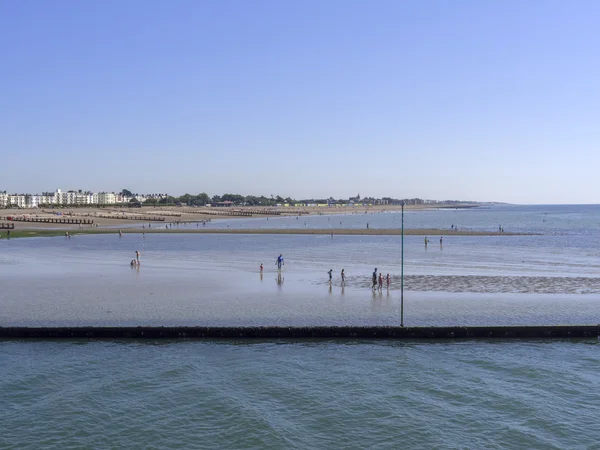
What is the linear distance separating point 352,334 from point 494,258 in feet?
120

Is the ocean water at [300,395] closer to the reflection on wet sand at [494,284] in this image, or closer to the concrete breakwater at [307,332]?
the concrete breakwater at [307,332]

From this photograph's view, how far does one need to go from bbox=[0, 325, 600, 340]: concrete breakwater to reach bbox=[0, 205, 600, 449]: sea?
0.56 meters

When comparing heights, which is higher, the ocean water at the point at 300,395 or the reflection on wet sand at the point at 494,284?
the reflection on wet sand at the point at 494,284

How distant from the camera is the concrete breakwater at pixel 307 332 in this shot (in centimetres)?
2459

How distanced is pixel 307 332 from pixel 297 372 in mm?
4119

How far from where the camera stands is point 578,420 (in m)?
17.0

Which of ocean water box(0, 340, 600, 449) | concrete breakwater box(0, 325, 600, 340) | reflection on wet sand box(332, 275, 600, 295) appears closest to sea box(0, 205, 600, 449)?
ocean water box(0, 340, 600, 449)

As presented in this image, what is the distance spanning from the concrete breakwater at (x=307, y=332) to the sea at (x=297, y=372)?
559 millimetres

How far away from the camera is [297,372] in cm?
2086

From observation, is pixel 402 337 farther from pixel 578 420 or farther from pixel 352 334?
pixel 578 420

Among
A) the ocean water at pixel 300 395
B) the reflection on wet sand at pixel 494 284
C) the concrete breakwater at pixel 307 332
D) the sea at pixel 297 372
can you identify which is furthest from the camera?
the reflection on wet sand at pixel 494 284

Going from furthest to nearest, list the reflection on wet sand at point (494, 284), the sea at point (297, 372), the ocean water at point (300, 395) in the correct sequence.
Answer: the reflection on wet sand at point (494, 284), the sea at point (297, 372), the ocean water at point (300, 395)

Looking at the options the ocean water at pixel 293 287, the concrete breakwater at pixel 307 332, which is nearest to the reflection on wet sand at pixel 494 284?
the ocean water at pixel 293 287

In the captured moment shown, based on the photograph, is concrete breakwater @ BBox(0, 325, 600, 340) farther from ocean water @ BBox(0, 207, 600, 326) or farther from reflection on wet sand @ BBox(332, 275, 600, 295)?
reflection on wet sand @ BBox(332, 275, 600, 295)
